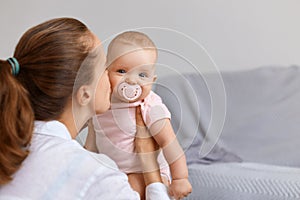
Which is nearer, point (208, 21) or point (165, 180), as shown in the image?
point (165, 180)

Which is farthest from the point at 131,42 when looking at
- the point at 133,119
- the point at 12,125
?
the point at 12,125

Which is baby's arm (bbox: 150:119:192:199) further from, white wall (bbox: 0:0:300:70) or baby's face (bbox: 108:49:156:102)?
white wall (bbox: 0:0:300:70)

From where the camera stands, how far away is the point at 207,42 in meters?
2.00

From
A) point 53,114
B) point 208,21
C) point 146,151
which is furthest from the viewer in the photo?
point 208,21

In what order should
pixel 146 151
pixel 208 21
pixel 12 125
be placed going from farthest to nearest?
pixel 208 21 → pixel 146 151 → pixel 12 125

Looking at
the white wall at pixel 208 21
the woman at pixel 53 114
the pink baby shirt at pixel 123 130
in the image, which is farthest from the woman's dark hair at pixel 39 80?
the white wall at pixel 208 21

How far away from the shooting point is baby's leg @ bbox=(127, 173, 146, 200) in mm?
1107

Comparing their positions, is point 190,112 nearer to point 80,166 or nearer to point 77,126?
point 77,126

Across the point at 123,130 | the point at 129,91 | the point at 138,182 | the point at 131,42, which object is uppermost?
the point at 131,42

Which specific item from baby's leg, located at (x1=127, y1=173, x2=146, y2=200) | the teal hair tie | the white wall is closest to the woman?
the teal hair tie

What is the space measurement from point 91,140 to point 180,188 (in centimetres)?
24

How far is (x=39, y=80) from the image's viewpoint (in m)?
0.89

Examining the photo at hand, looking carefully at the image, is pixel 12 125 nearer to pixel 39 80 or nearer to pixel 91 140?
pixel 39 80

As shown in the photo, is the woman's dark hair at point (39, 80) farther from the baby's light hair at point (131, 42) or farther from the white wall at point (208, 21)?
the white wall at point (208, 21)
